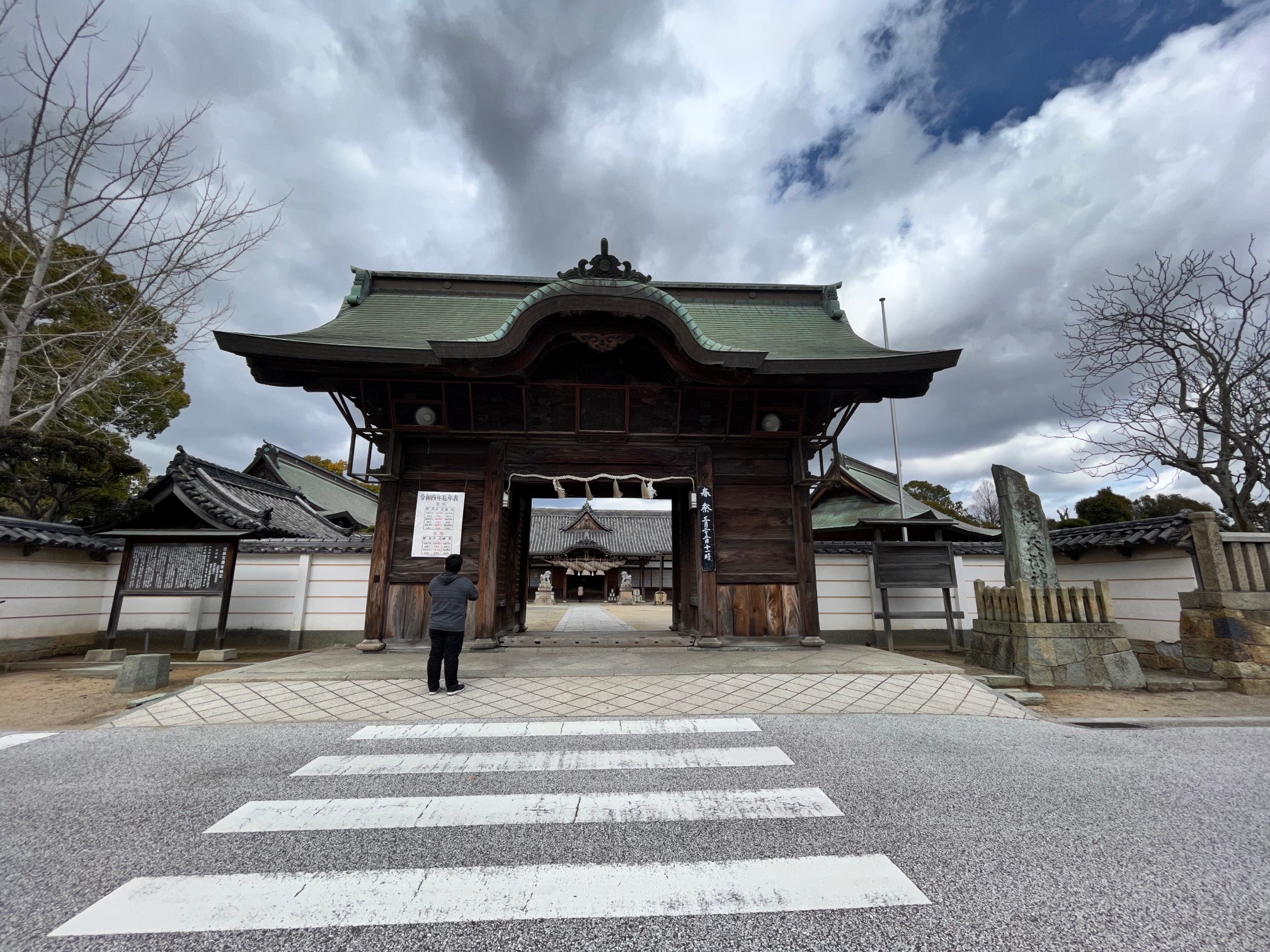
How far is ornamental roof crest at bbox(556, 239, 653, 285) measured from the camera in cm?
727

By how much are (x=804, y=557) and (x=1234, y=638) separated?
5.68 metres

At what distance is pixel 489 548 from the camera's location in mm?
7715

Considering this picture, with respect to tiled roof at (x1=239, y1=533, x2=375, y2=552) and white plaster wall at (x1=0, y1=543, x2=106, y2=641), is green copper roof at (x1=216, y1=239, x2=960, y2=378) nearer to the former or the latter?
tiled roof at (x1=239, y1=533, x2=375, y2=552)

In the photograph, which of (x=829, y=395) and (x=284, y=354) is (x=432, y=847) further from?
(x=829, y=395)

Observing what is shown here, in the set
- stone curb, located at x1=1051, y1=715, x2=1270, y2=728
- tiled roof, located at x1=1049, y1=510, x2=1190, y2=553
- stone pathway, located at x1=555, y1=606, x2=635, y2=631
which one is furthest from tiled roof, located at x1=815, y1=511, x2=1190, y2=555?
stone pathway, located at x1=555, y1=606, x2=635, y2=631

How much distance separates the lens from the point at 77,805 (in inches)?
112

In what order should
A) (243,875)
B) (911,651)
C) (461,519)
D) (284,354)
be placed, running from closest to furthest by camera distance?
(243,875)
(284,354)
(461,519)
(911,651)

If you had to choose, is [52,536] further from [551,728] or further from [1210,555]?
[1210,555]

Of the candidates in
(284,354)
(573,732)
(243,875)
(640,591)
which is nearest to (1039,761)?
(573,732)

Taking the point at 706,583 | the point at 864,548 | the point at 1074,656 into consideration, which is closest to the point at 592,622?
the point at 706,583

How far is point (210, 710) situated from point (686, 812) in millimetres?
4832

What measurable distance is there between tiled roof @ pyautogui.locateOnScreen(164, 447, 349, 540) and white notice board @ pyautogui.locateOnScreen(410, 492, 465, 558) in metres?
3.08

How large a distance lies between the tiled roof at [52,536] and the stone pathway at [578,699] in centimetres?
526

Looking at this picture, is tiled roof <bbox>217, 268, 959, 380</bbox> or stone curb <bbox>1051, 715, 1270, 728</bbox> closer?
stone curb <bbox>1051, 715, 1270, 728</bbox>
